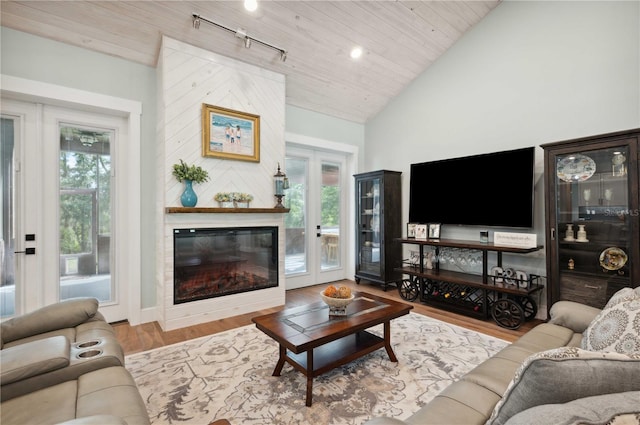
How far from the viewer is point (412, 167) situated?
4.57 m

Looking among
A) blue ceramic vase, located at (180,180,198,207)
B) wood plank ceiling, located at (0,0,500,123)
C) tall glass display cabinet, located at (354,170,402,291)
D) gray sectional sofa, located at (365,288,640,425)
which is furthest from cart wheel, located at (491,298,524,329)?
blue ceramic vase, located at (180,180,198,207)

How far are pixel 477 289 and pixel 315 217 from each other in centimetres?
261

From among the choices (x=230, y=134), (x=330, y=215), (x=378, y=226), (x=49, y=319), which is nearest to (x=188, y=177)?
(x=230, y=134)

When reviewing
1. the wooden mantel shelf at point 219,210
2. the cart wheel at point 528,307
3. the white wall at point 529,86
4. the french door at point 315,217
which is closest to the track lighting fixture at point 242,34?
the french door at point 315,217

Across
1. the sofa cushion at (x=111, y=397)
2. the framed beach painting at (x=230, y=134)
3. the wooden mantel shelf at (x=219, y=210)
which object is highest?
the framed beach painting at (x=230, y=134)

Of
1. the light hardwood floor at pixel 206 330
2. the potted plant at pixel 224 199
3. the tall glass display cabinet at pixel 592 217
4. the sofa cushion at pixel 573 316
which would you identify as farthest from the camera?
the potted plant at pixel 224 199

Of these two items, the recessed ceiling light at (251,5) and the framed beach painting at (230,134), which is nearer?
the recessed ceiling light at (251,5)

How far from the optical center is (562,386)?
2.76 feet

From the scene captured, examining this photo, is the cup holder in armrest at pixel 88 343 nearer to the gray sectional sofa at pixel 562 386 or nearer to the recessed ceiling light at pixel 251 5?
the gray sectional sofa at pixel 562 386

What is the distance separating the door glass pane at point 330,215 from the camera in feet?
17.6

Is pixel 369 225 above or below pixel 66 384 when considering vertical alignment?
above

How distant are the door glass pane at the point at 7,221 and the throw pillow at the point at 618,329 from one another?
4.52 meters

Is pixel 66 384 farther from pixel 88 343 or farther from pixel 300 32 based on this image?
pixel 300 32

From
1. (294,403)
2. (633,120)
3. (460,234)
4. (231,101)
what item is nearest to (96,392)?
(294,403)
